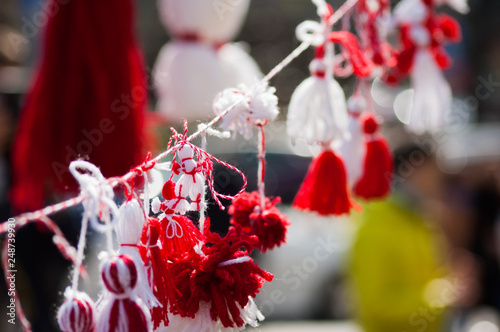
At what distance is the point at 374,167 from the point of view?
0.96 m

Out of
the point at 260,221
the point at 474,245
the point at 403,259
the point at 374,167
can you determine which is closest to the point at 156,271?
the point at 260,221

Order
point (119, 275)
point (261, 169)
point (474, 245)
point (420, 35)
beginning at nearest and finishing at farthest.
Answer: point (119, 275) < point (261, 169) < point (420, 35) < point (474, 245)

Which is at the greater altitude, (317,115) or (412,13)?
(412,13)

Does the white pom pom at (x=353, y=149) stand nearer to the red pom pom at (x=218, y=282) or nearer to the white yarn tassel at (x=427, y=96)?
the white yarn tassel at (x=427, y=96)

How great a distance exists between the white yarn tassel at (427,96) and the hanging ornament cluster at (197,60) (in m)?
0.42

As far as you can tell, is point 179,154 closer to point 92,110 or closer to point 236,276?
point 236,276

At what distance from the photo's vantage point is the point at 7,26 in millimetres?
3975

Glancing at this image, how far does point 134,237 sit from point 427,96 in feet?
1.92

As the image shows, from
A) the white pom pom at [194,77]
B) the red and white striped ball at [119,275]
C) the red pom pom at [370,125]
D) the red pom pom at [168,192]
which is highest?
the white pom pom at [194,77]

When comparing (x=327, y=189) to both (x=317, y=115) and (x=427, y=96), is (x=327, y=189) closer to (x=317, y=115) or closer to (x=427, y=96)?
(x=317, y=115)

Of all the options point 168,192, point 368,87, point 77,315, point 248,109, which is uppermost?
point 368,87

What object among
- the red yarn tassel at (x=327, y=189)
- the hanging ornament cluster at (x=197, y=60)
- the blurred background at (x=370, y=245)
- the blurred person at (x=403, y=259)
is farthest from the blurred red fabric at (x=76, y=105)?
the blurred person at (x=403, y=259)

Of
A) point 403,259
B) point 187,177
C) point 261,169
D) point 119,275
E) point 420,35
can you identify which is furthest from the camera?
point 403,259

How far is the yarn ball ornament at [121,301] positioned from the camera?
0.53m
